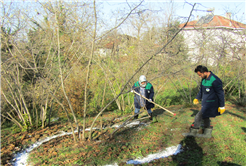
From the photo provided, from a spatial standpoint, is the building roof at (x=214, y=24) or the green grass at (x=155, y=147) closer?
the green grass at (x=155, y=147)

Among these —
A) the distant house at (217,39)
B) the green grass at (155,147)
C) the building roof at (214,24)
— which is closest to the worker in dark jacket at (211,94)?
the green grass at (155,147)

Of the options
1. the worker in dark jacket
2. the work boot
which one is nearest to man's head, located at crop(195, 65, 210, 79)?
the worker in dark jacket

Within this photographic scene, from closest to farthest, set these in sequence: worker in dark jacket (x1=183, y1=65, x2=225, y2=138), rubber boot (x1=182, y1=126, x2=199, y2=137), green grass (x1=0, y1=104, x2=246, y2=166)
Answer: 1. green grass (x1=0, y1=104, x2=246, y2=166)
2. worker in dark jacket (x1=183, y1=65, x2=225, y2=138)
3. rubber boot (x1=182, y1=126, x2=199, y2=137)

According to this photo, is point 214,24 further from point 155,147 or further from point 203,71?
point 155,147

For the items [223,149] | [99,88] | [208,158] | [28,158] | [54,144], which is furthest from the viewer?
[99,88]

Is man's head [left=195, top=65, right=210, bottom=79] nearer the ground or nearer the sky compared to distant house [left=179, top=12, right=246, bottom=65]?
nearer the ground

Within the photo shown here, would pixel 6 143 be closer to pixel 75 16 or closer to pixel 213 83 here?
pixel 75 16

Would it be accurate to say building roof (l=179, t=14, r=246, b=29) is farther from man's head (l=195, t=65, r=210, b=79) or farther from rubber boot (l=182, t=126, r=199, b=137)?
rubber boot (l=182, t=126, r=199, b=137)

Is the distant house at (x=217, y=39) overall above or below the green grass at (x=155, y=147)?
above

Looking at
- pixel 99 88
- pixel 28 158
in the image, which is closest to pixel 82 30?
pixel 28 158

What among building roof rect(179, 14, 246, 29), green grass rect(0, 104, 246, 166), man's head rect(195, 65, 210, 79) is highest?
building roof rect(179, 14, 246, 29)

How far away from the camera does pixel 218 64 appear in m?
8.09

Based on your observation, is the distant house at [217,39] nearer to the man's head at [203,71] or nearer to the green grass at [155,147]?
the green grass at [155,147]

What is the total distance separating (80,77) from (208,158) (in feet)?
22.3
